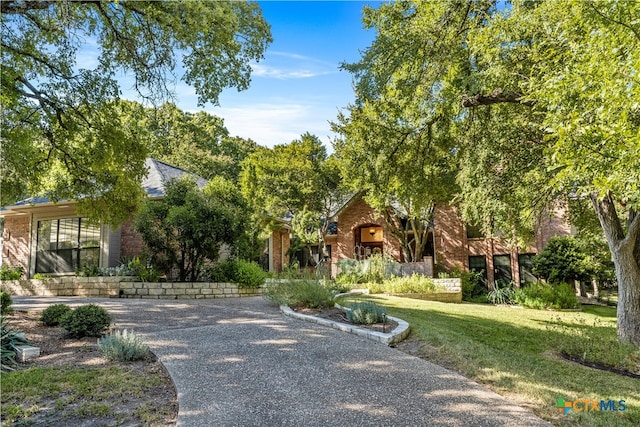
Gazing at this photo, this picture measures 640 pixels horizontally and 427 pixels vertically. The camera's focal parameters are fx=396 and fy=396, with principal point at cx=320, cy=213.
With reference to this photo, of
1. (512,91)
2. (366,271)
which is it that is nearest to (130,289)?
(366,271)

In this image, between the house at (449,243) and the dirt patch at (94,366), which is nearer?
the dirt patch at (94,366)

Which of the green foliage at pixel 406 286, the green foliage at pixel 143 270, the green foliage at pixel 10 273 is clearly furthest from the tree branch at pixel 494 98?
the green foliage at pixel 10 273

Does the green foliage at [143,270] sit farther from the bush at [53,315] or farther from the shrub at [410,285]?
the shrub at [410,285]

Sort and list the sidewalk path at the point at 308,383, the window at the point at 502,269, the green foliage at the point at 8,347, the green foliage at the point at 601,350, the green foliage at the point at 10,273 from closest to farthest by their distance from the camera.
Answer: the sidewalk path at the point at 308,383
the green foliage at the point at 8,347
the green foliage at the point at 601,350
the green foliage at the point at 10,273
the window at the point at 502,269

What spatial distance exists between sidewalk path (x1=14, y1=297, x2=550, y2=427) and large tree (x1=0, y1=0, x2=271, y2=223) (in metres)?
4.55

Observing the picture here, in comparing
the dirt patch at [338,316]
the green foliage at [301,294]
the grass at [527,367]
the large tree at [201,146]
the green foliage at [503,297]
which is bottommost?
the green foliage at [503,297]

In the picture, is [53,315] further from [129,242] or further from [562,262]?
[562,262]

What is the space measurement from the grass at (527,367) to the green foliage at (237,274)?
6.06 metres

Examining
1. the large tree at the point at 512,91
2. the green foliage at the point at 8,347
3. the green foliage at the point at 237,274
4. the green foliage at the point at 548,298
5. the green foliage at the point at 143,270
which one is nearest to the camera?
the large tree at the point at 512,91

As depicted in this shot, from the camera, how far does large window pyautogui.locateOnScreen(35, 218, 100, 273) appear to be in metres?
15.6

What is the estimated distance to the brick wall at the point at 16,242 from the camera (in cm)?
1694

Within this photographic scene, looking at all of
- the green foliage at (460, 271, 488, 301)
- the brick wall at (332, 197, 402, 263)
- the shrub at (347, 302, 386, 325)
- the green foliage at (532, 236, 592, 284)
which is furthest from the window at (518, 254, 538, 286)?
the shrub at (347, 302, 386, 325)

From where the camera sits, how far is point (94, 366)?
15.3 feet

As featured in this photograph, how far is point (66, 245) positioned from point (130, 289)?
6.18 meters
